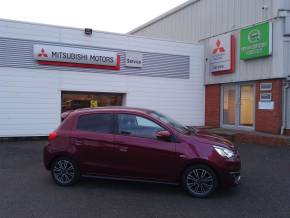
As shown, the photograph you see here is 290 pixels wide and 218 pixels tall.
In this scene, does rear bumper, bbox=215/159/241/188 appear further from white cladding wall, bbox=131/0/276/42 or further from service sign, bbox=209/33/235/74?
service sign, bbox=209/33/235/74

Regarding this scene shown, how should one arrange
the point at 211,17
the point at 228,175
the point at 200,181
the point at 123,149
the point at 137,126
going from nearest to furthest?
the point at 228,175, the point at 200,181, the point at 123,149, the point at 137,126, the point at 211,17

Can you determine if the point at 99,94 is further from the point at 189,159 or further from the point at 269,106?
the point at 189,159

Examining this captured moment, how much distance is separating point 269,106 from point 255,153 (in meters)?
3.43

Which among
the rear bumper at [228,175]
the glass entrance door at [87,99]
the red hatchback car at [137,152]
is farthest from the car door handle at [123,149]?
the glass entrance door at [87,99]

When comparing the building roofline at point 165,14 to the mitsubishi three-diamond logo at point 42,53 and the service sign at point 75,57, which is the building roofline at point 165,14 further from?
the mitsubishi three-diamond logo at point 42,53

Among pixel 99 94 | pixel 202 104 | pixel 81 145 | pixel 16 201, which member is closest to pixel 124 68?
pixel 99 94

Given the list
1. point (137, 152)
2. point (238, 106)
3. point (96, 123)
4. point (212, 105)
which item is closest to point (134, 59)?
point (212, 105)

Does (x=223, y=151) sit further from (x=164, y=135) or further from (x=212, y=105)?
(x=212, y=105)

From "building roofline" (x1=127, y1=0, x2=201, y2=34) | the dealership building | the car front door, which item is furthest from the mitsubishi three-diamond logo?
"building roofline" (x1=127, y1=0, x2=201, y2=34)

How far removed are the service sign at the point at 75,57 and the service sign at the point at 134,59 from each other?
0.53m

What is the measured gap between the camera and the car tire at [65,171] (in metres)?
7.23

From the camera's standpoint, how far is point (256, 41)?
14.6 m

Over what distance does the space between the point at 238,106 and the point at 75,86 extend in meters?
7.37

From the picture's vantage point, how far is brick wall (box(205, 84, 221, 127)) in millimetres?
17391
